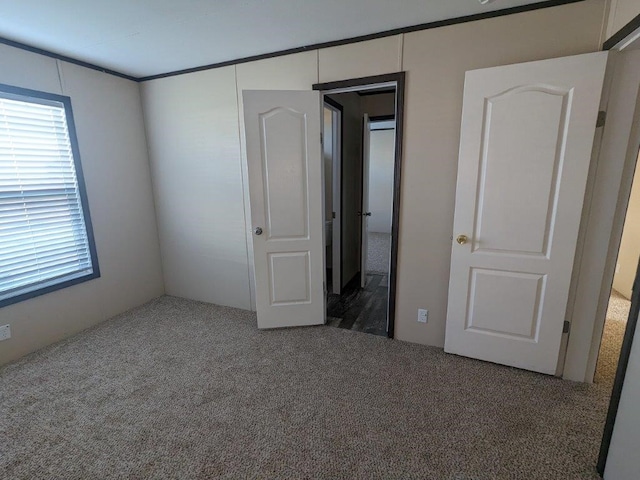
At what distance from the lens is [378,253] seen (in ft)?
18.5

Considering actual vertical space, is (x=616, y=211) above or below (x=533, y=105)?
below

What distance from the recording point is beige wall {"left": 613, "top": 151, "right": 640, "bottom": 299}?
320 cm

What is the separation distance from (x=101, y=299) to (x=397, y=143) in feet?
10.6

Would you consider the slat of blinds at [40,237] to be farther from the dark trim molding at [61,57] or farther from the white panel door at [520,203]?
the white panel door at [520,203]

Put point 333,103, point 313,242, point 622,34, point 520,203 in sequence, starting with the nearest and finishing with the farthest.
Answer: point 622,34 < point 520,203 < point 313,242 < point 333,103

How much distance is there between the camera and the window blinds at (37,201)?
7.67ft

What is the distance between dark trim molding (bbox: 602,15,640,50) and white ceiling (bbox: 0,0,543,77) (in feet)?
1.58

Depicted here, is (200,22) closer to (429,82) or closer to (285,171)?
(285,171)

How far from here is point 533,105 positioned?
6.08ft

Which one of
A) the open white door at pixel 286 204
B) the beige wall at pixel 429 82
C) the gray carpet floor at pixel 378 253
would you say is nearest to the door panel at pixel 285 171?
the open white door at pixel 286 204

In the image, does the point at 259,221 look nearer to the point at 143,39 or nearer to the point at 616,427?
the point at 143,39

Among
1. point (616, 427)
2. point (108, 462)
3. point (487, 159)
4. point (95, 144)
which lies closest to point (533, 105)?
point (487, 159)

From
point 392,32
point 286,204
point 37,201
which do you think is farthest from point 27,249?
point 392,32

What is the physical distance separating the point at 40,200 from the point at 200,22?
201 cm
